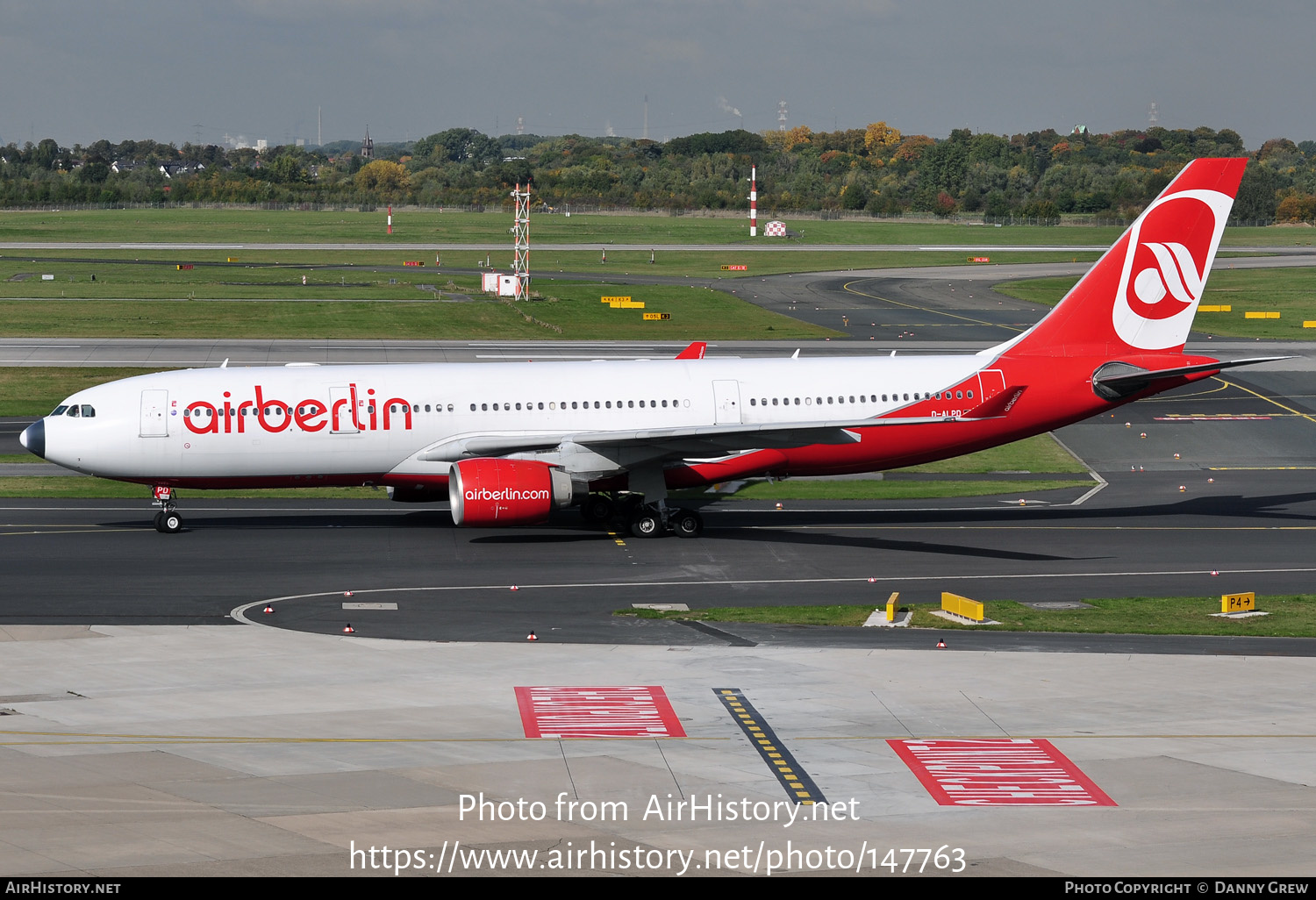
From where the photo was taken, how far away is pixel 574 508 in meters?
43.8

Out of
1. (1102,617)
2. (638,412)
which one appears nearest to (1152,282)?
(1102,617)

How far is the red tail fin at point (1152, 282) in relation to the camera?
40.9m

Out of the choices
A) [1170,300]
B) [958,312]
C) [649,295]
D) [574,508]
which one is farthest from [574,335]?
[1170,300]

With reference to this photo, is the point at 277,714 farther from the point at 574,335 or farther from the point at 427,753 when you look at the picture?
the point at 574,335

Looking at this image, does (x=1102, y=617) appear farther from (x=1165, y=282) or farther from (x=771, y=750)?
(x=1165, y=282)

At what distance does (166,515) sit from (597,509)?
12095 mm

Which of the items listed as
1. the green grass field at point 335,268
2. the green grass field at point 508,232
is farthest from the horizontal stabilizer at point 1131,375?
the green grass field at point 508,232

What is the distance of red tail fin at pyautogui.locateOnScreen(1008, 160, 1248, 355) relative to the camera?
4088 cm

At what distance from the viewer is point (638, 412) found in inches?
1543

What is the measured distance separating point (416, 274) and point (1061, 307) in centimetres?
8753

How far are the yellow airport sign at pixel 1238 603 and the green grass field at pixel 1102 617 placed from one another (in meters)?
0.39

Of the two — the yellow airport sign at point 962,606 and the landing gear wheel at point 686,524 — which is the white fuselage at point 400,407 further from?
the yellow airport sign at point 962,606

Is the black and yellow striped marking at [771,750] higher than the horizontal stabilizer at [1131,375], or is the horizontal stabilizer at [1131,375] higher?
the horizontal stabilizer at [1131,375]

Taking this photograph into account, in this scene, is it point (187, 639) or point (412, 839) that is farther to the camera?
point (187, 639)
